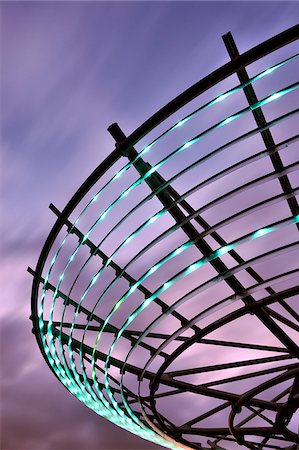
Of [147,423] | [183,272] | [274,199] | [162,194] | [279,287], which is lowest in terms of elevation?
[147,423]

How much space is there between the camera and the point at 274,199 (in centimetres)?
767

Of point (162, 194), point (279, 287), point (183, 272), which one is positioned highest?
point (279, 287)

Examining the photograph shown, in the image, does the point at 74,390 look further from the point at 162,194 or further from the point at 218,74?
the point at 218,74

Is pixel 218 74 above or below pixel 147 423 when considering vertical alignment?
above

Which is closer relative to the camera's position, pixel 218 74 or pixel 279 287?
pixel 218 74

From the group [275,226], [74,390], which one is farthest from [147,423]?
[275,226]

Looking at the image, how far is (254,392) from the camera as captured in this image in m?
13.0

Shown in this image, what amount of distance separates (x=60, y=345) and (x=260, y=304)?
703 centimetres

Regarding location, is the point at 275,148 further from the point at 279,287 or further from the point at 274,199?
the point at 279,287

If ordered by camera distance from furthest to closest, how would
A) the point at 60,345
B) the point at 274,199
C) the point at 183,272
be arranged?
the point at 60,345 → the point at 183,272 → the point at 274,199

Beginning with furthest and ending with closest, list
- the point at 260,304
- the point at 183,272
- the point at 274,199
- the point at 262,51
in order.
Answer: the point at 260,304
the point at 183,272
the point at 274,199
the point at 262,51

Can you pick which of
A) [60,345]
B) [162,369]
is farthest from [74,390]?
[162,369]

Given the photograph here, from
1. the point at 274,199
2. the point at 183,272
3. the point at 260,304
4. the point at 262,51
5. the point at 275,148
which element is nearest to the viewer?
the point at 262,51

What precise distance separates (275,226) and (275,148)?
5.11ft
